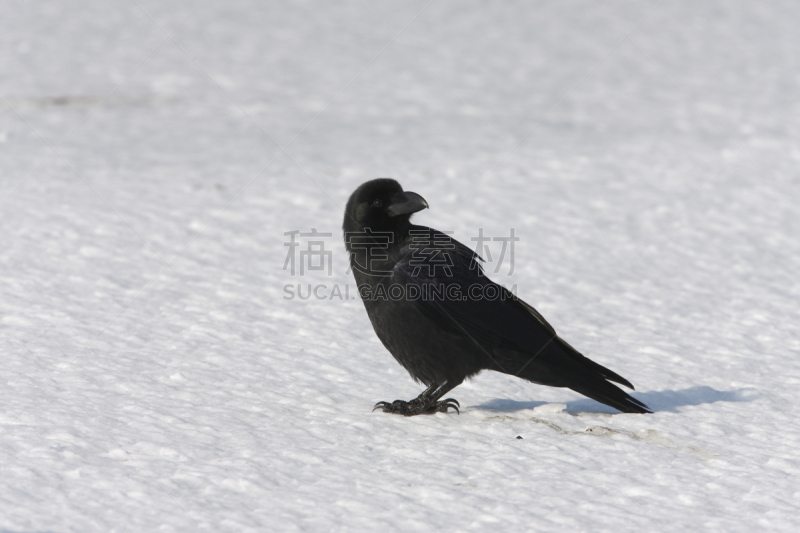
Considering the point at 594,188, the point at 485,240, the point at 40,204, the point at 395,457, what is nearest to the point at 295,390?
the point at 395,457

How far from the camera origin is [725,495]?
3096 mm

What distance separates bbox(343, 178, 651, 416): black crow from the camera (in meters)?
3.96

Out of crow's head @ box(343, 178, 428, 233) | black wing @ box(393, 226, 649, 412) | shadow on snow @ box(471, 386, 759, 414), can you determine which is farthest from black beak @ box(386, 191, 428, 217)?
shadow on snow @ box(471, 386, 759, 414)

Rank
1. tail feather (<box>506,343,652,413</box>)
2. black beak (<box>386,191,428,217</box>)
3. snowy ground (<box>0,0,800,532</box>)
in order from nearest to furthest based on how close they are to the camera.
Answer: snowy ground (<box>0,0,800,532</box>), tail feather (<box>506,343,652,413</box>), black beak (<box>386,191,428,217</box>)

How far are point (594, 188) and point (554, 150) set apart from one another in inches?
51.6

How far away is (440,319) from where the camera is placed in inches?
157

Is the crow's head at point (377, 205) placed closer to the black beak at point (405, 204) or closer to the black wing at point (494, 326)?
the black beak at point (405, 204)

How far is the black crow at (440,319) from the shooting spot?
13.0 ft

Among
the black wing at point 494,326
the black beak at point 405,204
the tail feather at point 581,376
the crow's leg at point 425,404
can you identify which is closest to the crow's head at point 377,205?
the black beak at point 405,204

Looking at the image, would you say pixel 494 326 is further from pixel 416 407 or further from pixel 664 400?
pixel 664 400

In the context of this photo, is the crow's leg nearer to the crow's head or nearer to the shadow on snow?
the shadow on snow

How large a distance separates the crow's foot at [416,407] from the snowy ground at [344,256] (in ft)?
0.23

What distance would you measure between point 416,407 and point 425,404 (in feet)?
0.19

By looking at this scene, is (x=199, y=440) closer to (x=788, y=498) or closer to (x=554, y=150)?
(x=788, y=498)
